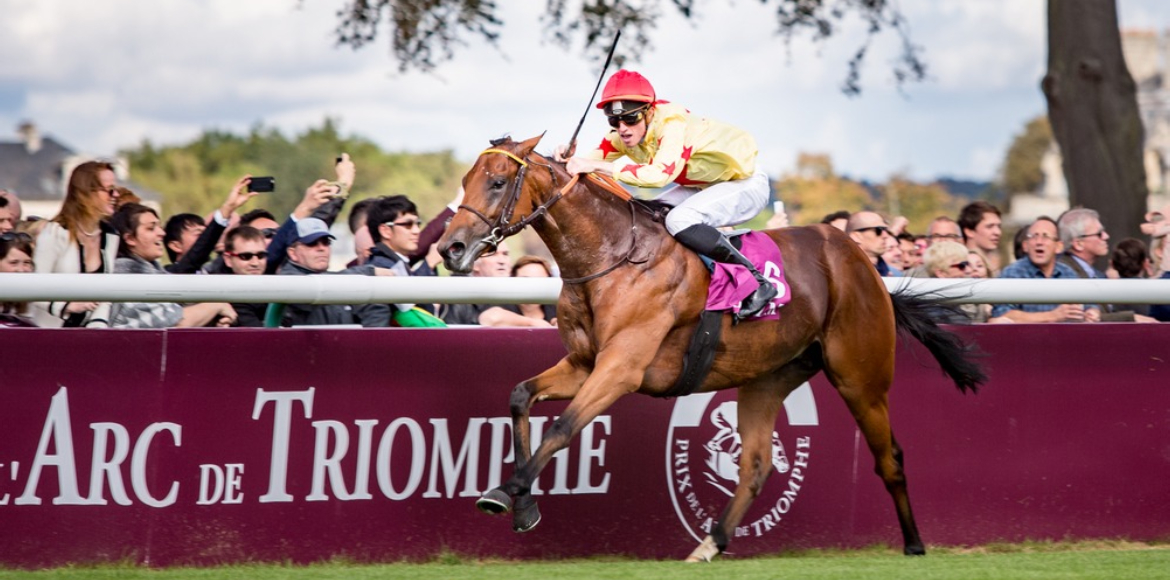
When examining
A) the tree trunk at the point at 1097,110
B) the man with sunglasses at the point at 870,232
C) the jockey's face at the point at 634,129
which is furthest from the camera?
the tree trunk at the point at 1097,110

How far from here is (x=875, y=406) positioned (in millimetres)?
A: 6645

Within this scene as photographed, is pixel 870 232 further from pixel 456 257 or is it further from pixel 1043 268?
pixel 456 257

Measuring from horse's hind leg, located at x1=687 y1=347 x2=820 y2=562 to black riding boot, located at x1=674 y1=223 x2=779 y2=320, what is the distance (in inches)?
21.5

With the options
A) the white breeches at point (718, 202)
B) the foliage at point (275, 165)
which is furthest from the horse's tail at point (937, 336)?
the foliage at point (275, 165)

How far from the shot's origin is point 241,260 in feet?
22.5

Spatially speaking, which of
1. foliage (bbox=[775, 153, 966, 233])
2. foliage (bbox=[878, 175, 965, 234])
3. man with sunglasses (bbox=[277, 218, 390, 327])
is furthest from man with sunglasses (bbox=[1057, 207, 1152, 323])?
foliage (bbox=[878, 175, 965, 234])

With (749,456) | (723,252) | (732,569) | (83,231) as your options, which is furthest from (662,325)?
(83,231)

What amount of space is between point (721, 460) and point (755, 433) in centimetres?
29

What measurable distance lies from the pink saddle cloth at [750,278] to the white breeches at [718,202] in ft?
0.43

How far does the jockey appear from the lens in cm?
598

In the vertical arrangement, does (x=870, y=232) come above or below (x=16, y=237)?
above

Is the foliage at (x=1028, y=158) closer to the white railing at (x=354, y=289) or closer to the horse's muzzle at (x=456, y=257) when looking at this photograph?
the white railing at (x=354, y=289)

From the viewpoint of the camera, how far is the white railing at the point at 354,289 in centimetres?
565

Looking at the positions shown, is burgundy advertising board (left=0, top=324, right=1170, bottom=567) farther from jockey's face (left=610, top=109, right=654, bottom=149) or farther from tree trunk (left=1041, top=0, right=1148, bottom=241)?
tree trunk (left=1041, top=0, right=1148, bottom=241)
